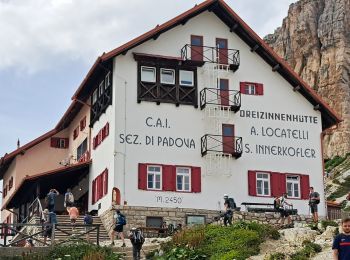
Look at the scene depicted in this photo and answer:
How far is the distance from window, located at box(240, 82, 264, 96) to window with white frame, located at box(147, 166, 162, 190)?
641 cm

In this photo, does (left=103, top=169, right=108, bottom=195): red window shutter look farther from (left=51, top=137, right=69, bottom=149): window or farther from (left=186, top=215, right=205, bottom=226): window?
(left=51, top=137, right=69, bottom=149): window

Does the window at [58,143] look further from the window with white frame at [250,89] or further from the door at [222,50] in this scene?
the window with white frame at [250,89]

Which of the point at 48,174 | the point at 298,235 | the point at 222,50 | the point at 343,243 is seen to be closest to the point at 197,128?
the point at 222,50

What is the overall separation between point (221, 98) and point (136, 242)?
51.0 feet

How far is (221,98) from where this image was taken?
4184 centimetres

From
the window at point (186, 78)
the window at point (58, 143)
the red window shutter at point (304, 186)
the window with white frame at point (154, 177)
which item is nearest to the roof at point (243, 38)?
the window at point (186, 78)

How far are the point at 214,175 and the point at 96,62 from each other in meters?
8.01

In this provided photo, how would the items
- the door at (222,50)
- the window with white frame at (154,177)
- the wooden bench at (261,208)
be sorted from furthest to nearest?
the door at (222,50)
the window with white frame at (154,177)
the wooden bench at (261,208)

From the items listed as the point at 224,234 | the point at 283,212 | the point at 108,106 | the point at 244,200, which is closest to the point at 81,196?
the point at 108,106

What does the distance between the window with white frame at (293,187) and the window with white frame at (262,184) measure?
117cm

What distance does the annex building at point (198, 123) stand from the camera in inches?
1572

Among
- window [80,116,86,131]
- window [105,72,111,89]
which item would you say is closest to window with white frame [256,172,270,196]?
window [105,72,111,89]

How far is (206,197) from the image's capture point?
4028cm

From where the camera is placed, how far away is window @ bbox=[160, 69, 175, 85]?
41312 millimetres
